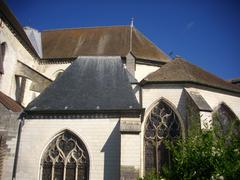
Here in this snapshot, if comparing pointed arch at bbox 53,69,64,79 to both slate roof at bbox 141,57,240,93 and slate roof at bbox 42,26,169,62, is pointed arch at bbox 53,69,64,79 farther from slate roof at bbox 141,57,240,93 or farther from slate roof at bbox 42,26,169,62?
slate roof at bbox 141,57,240,93

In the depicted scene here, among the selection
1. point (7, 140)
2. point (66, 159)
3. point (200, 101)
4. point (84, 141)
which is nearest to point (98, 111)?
point (84, 141)

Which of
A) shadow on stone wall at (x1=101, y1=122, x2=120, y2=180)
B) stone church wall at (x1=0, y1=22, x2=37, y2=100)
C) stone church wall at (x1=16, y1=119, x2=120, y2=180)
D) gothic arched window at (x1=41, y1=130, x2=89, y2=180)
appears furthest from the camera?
stone church wall at (x1=0, y1=22, x2=37, y2=100)

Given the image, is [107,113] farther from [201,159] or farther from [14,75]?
[14,75]

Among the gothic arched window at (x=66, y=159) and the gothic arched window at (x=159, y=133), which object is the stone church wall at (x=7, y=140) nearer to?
the gothic arched window at (x=66, y=159)

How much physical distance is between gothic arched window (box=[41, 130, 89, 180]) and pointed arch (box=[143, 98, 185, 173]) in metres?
2.75

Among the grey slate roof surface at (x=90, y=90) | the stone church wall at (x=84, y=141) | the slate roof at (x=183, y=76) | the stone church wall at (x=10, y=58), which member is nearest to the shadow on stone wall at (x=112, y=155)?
the stone church wall at (x=84, y=141)

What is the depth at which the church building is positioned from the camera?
28.1 feet

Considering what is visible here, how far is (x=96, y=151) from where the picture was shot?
8.64 meters

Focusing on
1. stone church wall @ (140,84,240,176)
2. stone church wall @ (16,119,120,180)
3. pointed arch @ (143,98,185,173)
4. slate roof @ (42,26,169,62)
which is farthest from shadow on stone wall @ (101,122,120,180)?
slate roof @ (42,26,169,62)

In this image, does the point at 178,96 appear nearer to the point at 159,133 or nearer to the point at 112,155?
the point at 159,133

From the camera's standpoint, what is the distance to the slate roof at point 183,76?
454 inches

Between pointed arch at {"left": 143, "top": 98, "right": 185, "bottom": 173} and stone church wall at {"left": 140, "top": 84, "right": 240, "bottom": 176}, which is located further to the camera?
stone church wall at {"left": 140, "top": 84, "right": 240, "bottom": 176}

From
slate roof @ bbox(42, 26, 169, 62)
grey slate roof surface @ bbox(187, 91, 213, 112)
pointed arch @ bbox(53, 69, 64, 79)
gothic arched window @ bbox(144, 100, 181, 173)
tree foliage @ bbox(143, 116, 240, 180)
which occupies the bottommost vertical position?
tree foliage @ bbox(143, 116, 240, 180)

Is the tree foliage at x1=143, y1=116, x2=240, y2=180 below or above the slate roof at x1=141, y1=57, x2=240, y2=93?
below
